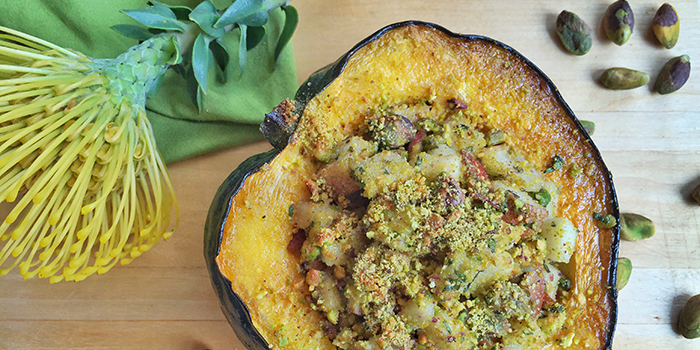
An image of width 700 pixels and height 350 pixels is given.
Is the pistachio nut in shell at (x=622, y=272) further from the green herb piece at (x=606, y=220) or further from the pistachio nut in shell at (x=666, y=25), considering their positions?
the pistachio nut in shell at (x=666, y=25)

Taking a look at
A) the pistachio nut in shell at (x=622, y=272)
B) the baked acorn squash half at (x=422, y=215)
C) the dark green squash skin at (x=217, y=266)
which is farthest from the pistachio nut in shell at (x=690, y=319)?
the dark green squash skin at (x=217, y=266)

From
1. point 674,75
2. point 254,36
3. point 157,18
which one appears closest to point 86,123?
point 157,18

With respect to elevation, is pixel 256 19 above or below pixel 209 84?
above

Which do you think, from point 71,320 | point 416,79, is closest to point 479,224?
point 416,79

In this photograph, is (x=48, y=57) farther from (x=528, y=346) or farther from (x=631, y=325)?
(x=631, y=325)

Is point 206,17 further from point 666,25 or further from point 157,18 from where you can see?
point 666,25
